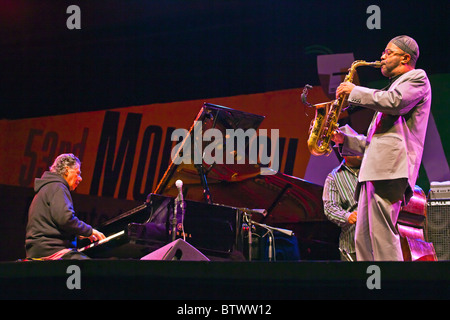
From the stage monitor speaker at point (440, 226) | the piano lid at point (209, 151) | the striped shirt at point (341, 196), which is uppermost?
the piano lid at point (209, 151)

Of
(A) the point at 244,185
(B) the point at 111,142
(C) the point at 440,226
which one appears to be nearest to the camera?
(C) the point at 440,226

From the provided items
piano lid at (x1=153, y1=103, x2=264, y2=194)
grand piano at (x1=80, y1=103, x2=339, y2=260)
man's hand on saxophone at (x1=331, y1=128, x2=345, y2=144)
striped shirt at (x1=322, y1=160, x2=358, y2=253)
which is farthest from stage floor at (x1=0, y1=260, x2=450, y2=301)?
Result: piano lid at (x1=153, y1=103, x2=264, y2=194)

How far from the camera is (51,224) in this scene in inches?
172

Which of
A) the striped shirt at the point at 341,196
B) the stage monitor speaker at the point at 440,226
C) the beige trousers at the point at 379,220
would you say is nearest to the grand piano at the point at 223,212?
the striped shirt at the point at 341,196

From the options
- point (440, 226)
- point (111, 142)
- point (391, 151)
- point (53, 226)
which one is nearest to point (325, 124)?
point (391, 151)

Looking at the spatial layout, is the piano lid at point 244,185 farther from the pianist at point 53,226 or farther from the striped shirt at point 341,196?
the pianist at point 53,226

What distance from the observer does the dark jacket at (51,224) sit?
168 inches

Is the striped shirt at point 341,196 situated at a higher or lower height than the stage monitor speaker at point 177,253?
higher

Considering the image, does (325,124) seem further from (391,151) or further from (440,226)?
(440,226)

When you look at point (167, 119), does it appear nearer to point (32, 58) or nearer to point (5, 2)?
point (32, 58)

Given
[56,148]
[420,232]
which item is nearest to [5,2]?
[56,148]

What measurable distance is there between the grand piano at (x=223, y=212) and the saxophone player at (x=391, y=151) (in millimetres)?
1593

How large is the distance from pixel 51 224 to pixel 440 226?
3.32 m

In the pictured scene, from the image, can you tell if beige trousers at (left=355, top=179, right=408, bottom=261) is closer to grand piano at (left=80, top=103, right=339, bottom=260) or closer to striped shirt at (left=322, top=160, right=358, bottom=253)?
striped shirt at (left=322, top=160, right=358, bottom=253)
